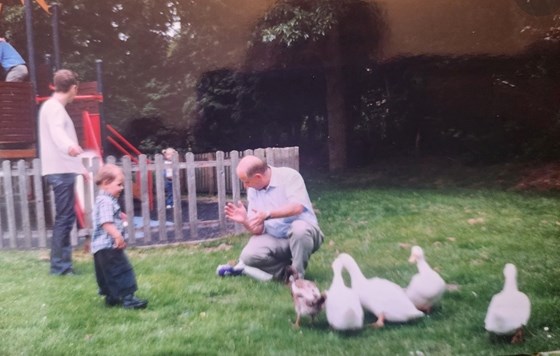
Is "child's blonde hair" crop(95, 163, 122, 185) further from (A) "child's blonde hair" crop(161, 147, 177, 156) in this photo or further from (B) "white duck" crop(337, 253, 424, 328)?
(B) "white duck" crop(337, 253, 424, 328)

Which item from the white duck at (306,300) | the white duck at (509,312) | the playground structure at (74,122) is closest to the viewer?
the playground structure at (74,122)

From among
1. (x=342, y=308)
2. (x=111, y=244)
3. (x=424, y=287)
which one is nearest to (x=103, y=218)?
(x=111, y=244)

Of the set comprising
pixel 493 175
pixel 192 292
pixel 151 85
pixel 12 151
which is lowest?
pixel 192 292

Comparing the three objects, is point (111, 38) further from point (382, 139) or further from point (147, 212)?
point (382, 139)

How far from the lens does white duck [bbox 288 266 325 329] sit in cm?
199

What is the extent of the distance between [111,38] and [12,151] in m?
0.50

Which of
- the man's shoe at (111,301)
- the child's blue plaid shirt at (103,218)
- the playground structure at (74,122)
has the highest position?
the playground structure at (74,122)

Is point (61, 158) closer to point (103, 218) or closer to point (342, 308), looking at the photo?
point (103, 218)

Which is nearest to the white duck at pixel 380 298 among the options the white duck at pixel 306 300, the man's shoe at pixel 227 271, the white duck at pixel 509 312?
the white duck at pixel 306 300

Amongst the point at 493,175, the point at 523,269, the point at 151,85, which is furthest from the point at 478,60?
the point at 151,85

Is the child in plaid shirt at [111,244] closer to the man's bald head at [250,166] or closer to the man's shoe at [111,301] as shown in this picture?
the man's shoe at [111,301]

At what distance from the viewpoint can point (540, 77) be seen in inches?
95.7

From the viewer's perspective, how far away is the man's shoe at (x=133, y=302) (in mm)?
1920

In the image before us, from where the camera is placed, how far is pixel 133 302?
6.40 feet
